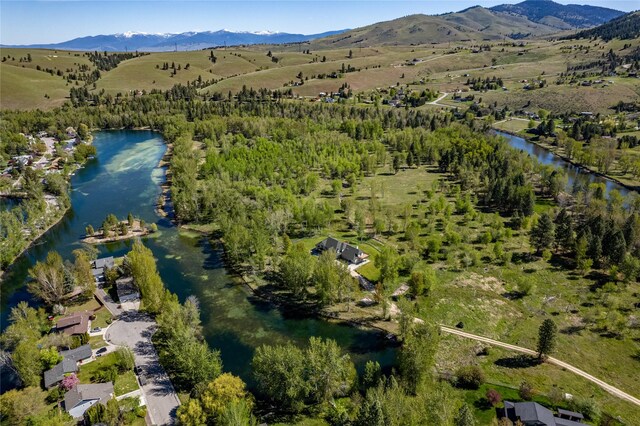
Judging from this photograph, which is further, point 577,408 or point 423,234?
point 423,234

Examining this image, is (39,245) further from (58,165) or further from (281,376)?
(281,376)

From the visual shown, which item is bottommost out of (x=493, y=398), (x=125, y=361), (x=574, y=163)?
(x=493, y=398)

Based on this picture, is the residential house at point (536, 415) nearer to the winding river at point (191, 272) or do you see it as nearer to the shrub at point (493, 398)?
the shrub at point (493, 398)

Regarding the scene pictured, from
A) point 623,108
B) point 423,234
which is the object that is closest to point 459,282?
point 423,234

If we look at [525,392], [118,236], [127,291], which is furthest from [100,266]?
[525,392]

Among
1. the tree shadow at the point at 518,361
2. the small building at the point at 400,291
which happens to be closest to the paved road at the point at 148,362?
the small building at the point at 400,291

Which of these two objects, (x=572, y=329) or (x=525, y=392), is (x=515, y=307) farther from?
(x=525, y=392)
